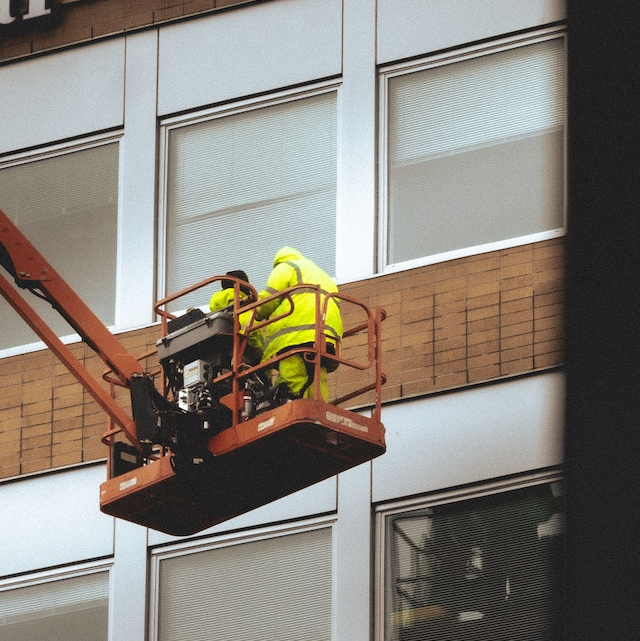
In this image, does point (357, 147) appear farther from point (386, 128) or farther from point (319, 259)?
point (319, 259)

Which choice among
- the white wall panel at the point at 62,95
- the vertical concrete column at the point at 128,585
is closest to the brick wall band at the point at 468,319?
the vertical concrete column at the point at 128,585

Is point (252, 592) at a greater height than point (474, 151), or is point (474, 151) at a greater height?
point (474, 151)

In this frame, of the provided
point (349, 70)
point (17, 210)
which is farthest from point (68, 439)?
point (349, 70)

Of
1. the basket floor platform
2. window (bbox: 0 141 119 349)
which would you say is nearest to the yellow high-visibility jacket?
the basket floor platform

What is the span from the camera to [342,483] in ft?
57.6

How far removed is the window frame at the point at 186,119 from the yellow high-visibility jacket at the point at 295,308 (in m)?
3.75

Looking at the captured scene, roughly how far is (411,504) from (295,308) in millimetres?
2751

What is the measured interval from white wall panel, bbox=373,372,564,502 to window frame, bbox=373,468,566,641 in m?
0.07

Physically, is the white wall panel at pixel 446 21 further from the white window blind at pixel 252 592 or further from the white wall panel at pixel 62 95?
the white window blind at pixel 252 592

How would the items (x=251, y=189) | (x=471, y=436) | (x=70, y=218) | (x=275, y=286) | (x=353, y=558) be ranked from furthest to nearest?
1. (x=70, y=218)
2. (x=251, y=189)
3. (x=353, y=558)
4. (x=471, y=436)
5. (x=275, y=286)

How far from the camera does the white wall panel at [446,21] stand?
59.5ft

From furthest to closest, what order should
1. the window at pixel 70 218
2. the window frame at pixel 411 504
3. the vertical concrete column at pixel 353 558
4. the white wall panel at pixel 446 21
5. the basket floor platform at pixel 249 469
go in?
the window at pixel 70 218, the white wall panel at pixel 446 21, the vertical concrete column at pixel 353 558, the window frame at pixel 411 504, the basket floor platform at pixel 249 469

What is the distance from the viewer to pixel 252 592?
58.0ft

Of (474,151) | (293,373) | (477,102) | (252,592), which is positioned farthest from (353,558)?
(477,102)
